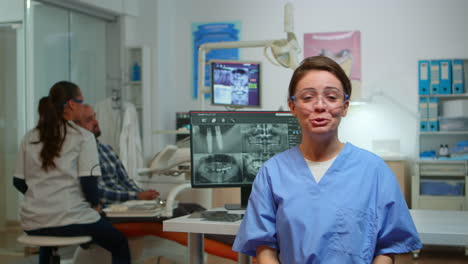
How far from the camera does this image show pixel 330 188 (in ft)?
4.69

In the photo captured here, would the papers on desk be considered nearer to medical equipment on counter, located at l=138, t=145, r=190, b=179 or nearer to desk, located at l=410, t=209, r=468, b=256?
medical equipment on counter, located at l=138, t=145, r=190, b=179

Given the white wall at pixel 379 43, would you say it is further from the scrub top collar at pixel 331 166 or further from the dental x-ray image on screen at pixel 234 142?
the scrub top collar at pixel 331 166

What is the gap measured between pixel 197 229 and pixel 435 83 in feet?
11.3

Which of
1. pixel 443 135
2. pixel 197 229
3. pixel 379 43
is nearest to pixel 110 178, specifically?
pixel 197 229

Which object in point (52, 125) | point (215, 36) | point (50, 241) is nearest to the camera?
point (50, 241)

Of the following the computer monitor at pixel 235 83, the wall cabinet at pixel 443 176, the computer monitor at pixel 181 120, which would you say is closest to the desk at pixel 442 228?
the computer monitor at pixel 235 83

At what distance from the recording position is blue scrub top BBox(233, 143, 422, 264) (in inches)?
54.5

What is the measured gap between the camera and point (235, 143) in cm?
218

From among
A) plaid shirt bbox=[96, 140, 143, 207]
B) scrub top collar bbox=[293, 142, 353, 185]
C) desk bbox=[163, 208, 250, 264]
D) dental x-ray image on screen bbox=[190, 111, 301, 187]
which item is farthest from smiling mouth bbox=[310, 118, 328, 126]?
plaid shirt bbox=[96, 140, 143, 207]

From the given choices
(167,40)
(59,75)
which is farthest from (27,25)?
(167,40)

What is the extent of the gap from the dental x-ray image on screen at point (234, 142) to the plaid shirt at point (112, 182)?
3.35ft

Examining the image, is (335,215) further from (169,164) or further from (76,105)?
(76,105)

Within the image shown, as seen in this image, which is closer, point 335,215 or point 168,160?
point 335,215

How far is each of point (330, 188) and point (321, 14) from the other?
412cm
